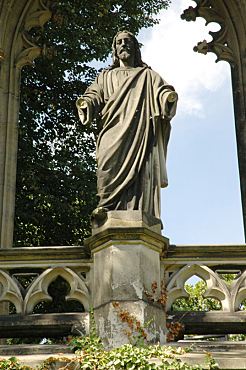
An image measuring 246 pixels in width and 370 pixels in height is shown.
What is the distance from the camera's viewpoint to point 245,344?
6039 mm

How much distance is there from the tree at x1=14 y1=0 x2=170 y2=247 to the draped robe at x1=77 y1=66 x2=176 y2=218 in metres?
3.95

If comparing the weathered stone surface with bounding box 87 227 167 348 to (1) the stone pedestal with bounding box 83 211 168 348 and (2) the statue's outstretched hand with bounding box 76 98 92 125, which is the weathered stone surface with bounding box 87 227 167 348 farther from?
(2) the statue's outstretched hand with bounding box 76 98 92 125

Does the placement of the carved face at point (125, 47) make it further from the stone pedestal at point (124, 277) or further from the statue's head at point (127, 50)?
the stone pedestal at point (124, 277)

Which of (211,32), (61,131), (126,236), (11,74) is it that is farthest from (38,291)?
(61,131)

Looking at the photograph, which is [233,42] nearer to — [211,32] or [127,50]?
[211,32]

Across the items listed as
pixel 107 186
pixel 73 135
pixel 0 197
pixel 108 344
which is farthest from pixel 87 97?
pixel 73 135

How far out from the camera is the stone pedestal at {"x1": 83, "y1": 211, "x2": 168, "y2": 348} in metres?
5.92

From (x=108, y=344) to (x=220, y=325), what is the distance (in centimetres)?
116

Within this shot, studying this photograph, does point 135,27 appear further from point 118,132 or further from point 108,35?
point 118,132

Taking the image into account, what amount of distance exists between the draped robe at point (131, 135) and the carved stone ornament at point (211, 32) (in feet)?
7.38

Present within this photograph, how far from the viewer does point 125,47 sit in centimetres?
753

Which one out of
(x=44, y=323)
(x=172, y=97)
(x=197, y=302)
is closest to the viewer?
(x=44, y=323)

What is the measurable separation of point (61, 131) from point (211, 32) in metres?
3.96

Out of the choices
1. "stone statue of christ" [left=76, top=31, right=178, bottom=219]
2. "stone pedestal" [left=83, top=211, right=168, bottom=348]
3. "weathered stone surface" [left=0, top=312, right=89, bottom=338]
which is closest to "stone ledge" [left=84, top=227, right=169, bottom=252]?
"stone pedestal" [left=83, top=211, right=168, bottom=348]
